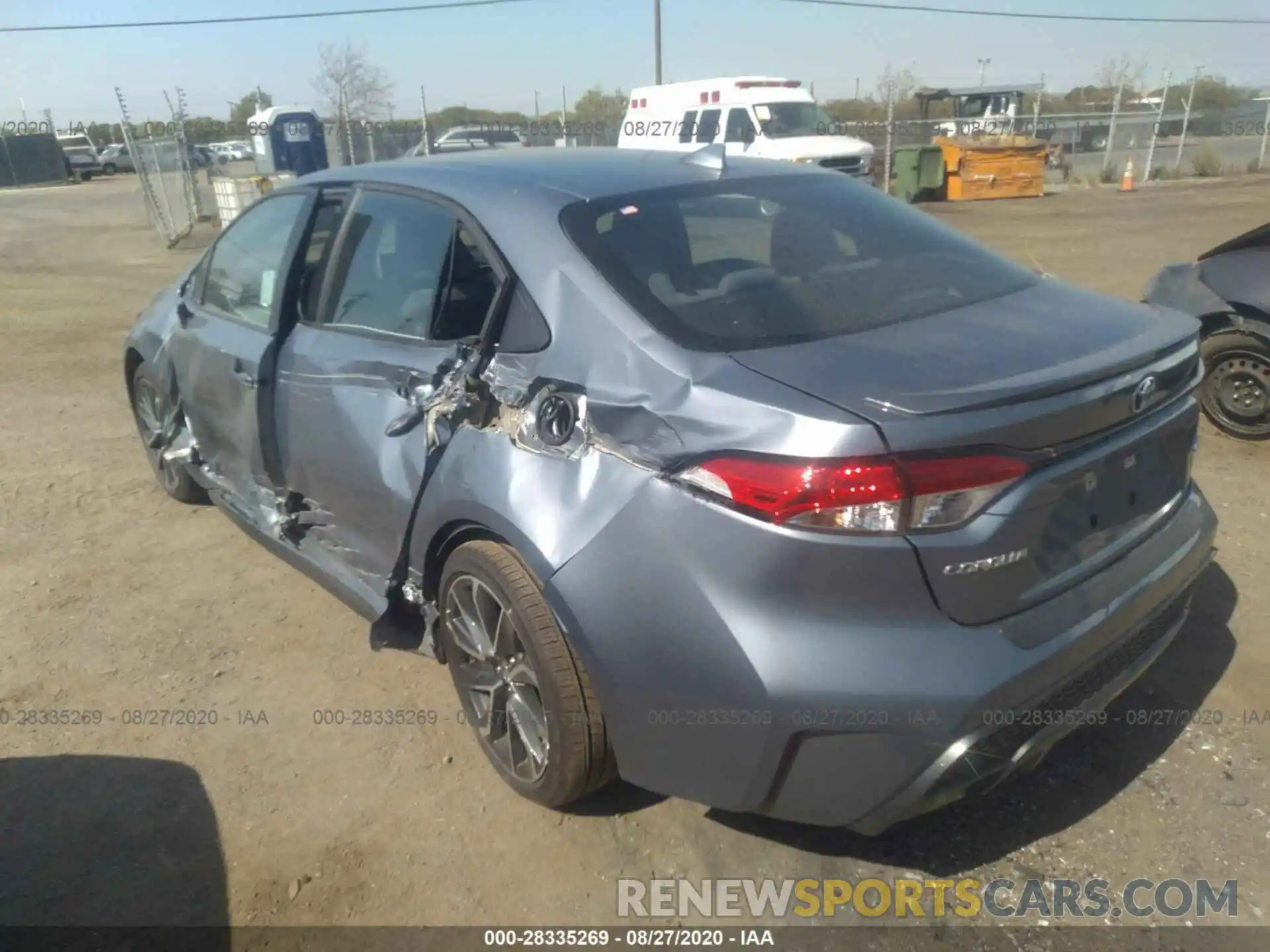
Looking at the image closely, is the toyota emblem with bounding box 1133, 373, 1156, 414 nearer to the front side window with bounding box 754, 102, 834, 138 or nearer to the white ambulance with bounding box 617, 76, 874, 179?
the white ambulance with bounding box 617, 76, 874, 179

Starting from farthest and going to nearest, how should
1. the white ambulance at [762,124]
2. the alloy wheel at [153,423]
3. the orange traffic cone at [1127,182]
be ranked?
the orange traffic cone at [1127,182] < the white ambulance at [762,124] < the alloy wheel at [153,423]

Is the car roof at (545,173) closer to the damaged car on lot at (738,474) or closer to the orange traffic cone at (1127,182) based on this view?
the damaged car on lot at (738,474)

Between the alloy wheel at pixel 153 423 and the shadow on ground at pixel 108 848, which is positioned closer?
the shadow on ground at pixel 108 848

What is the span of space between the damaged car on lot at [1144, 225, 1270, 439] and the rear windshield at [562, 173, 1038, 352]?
2.78m

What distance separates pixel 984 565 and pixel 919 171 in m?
22.3

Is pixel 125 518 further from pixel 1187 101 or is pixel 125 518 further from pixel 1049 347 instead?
pixel 1187 101

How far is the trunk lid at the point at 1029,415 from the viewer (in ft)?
6.65

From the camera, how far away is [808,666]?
2055 mm

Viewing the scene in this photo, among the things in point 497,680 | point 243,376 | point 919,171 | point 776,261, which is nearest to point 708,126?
point 919,171

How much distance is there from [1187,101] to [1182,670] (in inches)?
1192

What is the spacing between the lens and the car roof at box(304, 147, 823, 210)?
2.87m

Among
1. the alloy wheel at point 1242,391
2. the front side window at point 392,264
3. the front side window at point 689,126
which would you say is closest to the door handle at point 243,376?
the front side window at point 392,264

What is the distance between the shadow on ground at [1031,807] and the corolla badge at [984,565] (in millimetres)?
923

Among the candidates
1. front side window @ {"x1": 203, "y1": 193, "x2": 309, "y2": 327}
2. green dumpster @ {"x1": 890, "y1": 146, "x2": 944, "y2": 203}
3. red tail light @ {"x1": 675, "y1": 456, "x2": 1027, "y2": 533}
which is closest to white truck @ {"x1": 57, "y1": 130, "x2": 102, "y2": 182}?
green dumpster @ {"x1": 890, "y1": 146, "x2": 944, "y2": 203}
